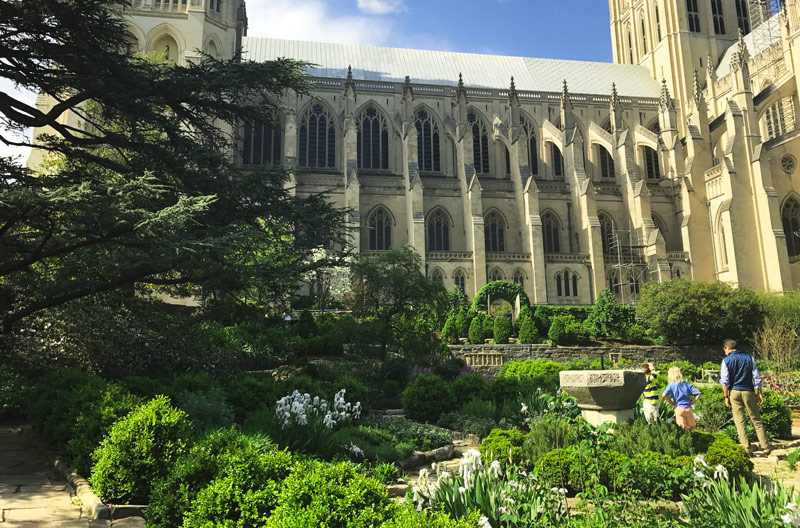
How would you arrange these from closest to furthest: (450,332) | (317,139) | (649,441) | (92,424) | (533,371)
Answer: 1. (92,424)
2. (649,441)
3. (533,371)
4. (450,332)
5. (317,139)

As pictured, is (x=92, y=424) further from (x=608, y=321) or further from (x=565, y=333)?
(x=608, y=321)

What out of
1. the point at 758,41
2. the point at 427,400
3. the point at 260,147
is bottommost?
the point at 427,400

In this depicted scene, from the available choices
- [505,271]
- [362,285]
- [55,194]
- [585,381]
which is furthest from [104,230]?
[505,271]

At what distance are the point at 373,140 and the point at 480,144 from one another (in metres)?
8.18

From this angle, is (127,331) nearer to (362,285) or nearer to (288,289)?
(288,289)

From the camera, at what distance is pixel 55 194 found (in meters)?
8.54

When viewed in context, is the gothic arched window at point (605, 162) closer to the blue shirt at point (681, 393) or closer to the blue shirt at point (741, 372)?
the blue shirt at point (741, 372)

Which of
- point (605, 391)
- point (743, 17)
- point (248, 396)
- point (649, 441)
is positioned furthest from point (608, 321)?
point (743, 17)

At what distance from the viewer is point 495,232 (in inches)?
1569

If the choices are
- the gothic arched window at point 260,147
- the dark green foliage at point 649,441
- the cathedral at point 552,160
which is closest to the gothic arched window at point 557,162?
the cathedral at point 552,160

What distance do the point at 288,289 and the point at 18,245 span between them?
496 cm

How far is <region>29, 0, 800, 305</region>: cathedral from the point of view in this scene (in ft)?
119

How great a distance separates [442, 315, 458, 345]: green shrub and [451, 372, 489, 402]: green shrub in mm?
12272

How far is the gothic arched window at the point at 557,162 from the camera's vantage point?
43781 mm
